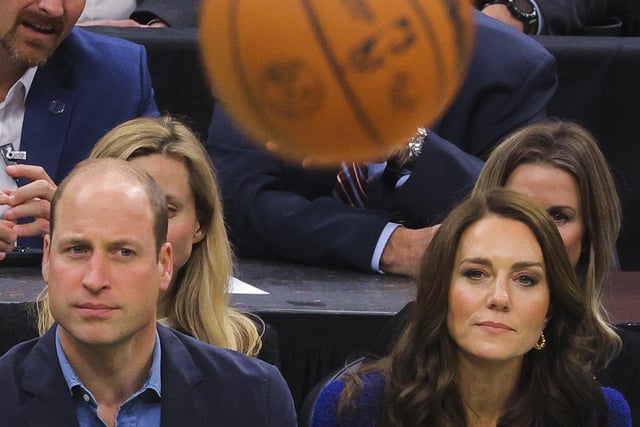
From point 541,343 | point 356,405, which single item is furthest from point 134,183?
point 541,343

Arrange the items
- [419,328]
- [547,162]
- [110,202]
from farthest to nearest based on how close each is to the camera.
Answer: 1. [547,162]
2. [419,328]
3. [110,202]

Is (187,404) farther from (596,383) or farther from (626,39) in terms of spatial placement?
(626,39)

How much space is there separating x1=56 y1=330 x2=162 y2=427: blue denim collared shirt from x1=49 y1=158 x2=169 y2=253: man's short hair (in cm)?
21

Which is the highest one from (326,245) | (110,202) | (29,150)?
(110,202)

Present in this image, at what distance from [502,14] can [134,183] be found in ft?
8.80

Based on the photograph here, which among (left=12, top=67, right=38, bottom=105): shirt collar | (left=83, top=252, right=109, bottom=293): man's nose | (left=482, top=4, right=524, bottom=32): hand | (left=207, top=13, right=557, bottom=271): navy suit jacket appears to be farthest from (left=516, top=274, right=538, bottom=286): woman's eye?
(left=482, top=4, right=524, bottom=32): hand

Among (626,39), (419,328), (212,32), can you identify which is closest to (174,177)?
(212,32)

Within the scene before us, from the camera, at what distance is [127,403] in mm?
2613

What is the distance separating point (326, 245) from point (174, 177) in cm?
79

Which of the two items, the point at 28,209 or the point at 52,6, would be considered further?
the point at 52,6

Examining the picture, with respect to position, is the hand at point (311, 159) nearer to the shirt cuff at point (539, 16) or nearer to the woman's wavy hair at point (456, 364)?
the woman's wavy hair at point (456, 364)

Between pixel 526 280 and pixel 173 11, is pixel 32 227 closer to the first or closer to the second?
pixel 526 280

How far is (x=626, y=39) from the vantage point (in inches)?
196

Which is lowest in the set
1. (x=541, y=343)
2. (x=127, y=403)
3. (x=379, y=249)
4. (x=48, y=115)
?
(x=379, y=249)
